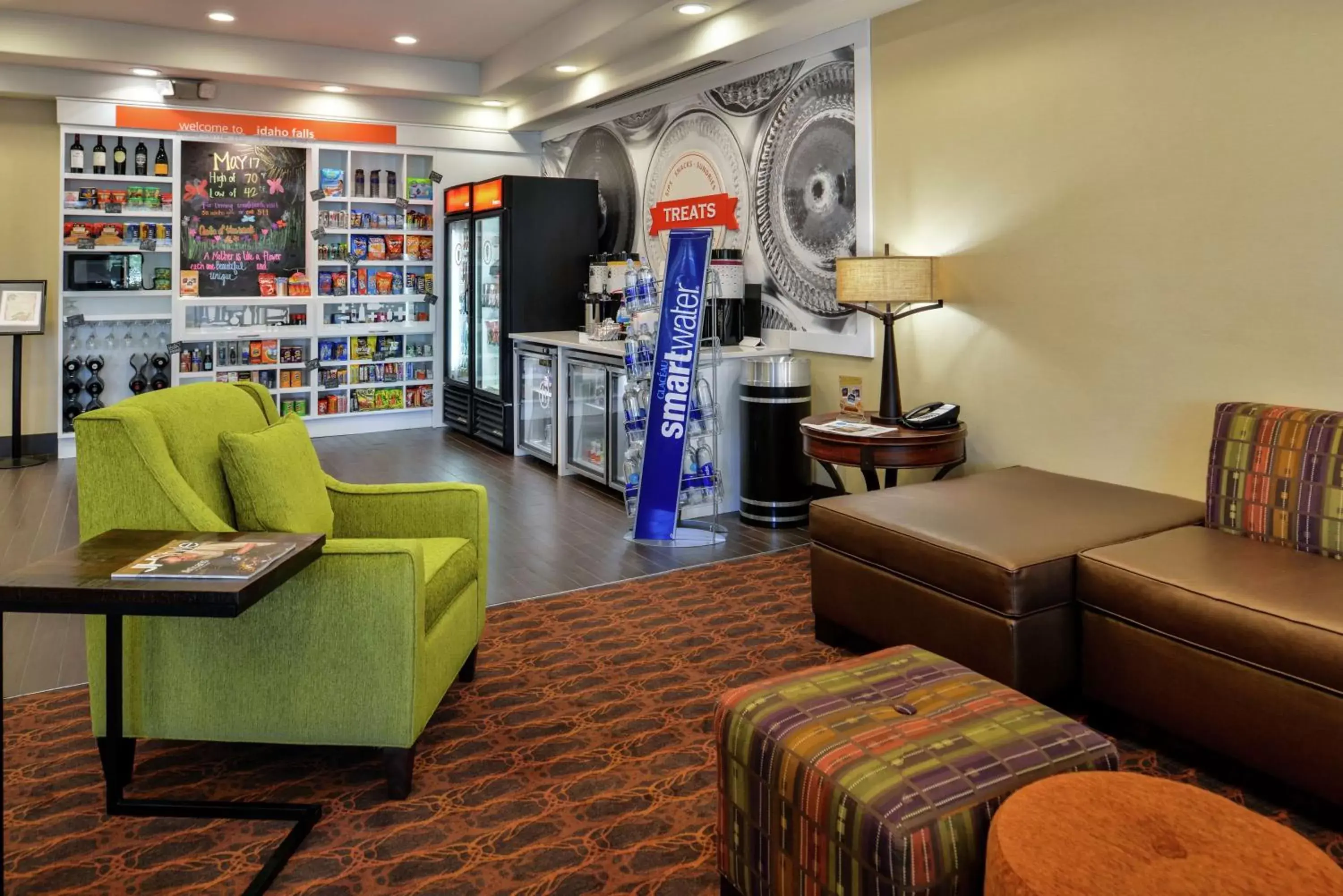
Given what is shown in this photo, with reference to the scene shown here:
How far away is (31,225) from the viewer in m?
7.18

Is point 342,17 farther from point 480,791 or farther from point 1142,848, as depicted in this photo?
point 1142,848

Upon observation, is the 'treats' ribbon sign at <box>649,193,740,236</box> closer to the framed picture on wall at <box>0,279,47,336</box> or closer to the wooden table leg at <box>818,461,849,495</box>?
the wooden table leg at <box>818,461,849,495</box>

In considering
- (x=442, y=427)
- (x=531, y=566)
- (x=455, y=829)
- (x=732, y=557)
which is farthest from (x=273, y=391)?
(x=455, y=829)

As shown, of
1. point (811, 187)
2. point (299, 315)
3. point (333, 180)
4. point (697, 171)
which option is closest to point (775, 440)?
point (811, 187)

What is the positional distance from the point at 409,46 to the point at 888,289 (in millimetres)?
4771

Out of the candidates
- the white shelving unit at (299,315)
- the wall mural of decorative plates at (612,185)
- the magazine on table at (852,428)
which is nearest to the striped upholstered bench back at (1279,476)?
the magazine on table at (852,428)

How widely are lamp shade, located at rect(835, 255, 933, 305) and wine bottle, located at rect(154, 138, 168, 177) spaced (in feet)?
18.6

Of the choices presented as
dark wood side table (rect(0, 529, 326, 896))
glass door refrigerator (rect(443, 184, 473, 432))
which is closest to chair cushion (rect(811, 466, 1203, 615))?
dark wood side table (rect(0, 529, 326, 896))

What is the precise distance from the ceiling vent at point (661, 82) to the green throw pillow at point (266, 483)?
Result: 13.1 ft

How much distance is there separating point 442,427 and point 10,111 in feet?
12.7

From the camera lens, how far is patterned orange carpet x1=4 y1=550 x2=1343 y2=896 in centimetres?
216

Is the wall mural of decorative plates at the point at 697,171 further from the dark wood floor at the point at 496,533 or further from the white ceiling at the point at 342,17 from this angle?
the dark wood floor at the point at 496,533

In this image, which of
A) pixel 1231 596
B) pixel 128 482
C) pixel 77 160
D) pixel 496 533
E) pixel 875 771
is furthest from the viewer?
pixel 77 160

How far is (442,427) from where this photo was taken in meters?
8.71
